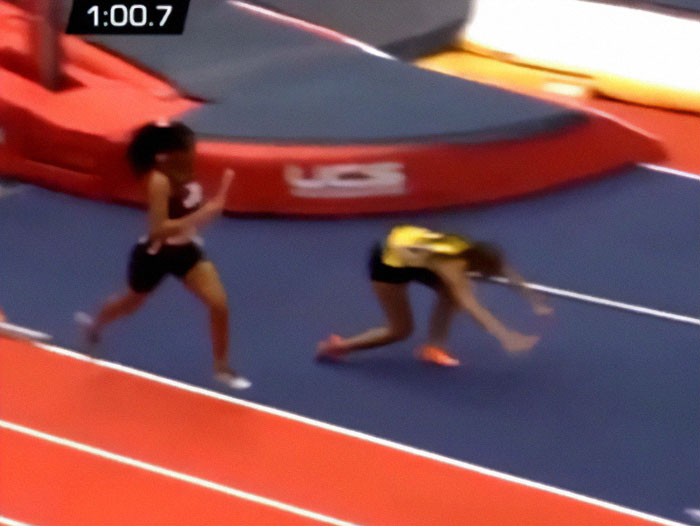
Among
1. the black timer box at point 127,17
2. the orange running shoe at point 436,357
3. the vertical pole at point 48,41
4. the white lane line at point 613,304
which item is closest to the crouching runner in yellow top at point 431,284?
the orange running shoe at point 436,357

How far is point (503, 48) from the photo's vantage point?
2.35 m

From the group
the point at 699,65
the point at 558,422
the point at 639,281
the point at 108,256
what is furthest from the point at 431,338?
the point at 699,65

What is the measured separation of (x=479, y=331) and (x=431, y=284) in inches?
9.0

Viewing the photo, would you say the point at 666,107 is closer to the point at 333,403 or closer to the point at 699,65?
the point at 699,65

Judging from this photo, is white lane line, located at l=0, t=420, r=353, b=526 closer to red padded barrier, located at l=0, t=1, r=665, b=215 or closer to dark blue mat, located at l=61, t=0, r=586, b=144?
red padded barrier, located at l=0, t=1, r=665, b=215

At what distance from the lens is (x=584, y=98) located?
2.23m

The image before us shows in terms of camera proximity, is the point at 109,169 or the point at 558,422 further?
the point at 109,169

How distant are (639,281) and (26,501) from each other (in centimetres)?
150

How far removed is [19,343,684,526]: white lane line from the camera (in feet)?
5.36

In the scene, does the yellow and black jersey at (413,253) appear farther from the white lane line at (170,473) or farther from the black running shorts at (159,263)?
the white lane line at (170,473)

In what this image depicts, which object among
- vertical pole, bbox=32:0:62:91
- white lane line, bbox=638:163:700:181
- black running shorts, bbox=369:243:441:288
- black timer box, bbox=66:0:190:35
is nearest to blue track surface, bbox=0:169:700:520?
white lane line, bbox=638:163:700:181

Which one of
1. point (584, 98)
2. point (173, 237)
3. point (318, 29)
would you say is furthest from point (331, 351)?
point (584, 98)

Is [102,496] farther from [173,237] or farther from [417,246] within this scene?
[417,246]

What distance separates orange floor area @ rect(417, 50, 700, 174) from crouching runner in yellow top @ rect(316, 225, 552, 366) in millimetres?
538
